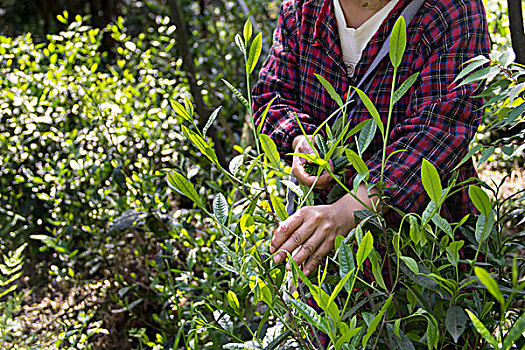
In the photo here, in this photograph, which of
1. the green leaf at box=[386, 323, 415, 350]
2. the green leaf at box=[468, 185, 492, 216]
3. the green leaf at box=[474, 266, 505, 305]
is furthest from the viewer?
the green leaf at box=[386, 323, 415, 350]

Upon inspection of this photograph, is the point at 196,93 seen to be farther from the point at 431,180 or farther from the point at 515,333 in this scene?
the point at 515,333

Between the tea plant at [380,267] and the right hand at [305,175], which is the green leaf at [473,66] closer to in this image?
the tea plant at [380,267]

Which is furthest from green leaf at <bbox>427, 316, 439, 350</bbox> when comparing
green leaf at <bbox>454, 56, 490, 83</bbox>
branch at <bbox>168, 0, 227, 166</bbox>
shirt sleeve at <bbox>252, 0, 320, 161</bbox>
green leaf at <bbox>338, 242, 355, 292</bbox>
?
branch at <bbox>168, 0, 227, 166</bbox>

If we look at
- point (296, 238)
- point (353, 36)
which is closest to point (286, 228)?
point (296, 238)

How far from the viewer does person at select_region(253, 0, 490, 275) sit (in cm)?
108

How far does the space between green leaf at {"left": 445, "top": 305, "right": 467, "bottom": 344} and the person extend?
0.89ft

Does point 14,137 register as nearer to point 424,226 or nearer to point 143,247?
point 143,247

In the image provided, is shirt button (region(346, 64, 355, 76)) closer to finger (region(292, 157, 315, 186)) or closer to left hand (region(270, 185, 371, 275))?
finger (region(292, 157, 315, 186))

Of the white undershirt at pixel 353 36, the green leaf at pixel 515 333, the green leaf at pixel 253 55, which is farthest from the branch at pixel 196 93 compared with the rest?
the green leaf at pixel 515 333

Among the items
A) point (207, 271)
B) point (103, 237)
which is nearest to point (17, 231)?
point (103, 237)

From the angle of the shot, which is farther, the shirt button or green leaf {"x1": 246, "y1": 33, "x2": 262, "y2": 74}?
the shirt button

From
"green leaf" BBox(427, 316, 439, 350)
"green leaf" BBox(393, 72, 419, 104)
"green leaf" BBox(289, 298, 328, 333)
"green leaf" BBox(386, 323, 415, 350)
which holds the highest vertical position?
"green leaf" BBox(393, 72, 419, 104)

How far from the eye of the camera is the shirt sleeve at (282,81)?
1.44 m

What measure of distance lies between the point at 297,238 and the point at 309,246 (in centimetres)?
3
